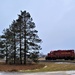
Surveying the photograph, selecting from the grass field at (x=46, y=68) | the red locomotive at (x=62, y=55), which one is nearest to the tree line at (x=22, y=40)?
the grass field at (x=46, y=68)

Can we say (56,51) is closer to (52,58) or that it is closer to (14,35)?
(52,58)

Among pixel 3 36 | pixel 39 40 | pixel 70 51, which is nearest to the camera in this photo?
pixel 39 40

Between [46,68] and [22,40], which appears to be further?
[22,40]

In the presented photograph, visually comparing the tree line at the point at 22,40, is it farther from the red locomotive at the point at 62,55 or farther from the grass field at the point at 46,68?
the red locomotive at the point at 62,55

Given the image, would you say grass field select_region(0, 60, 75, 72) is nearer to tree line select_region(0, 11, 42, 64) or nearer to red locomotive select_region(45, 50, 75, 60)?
tree line select_region(0, 11, 42, 64)

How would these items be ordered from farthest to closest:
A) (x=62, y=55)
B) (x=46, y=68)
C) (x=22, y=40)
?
(x=62, y=55) < (x=22, y=40) < (x=46, y=68)

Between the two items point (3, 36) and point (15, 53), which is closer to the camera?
point (15, 53)

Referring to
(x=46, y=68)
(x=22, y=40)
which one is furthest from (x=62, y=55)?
(x=46, y=68)

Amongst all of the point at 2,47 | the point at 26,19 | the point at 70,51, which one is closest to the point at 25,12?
the point at 26,19

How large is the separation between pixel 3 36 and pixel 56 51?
19.5 metres

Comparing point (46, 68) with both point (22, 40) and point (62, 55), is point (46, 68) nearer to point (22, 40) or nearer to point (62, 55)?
point (22, 40)

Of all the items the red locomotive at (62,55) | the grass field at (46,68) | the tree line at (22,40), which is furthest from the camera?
the red locomotive at (62,55)

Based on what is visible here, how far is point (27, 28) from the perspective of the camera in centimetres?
5531

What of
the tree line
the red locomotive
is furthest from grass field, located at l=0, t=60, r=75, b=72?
the red locomotive
